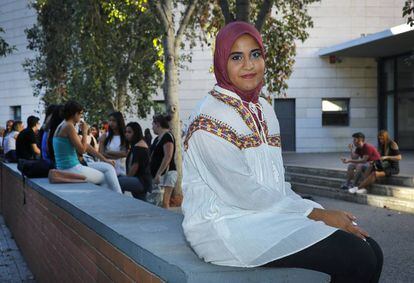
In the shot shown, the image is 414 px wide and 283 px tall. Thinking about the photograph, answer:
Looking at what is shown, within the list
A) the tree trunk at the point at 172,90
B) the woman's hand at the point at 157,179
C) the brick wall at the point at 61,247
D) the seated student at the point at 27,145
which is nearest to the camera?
the brick wall at the point at 61,247

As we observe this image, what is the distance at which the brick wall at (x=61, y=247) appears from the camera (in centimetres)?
347

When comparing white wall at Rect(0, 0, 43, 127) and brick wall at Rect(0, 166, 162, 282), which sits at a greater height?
white wall at Rect(0, 0, 43, 127)

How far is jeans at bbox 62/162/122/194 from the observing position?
7457 mm

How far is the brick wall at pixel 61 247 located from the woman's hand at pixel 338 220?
774 millimetres

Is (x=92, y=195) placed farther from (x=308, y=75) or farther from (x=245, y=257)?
(x=308, y=75)

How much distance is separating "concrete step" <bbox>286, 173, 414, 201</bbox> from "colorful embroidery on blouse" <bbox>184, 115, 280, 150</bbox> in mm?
11069

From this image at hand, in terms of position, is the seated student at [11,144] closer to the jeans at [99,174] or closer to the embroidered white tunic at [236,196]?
the jeans at [99,174]

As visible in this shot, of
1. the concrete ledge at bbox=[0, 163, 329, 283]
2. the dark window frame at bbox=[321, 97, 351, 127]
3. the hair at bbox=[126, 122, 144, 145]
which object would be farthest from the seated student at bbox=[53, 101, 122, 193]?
the dark window frame at bbox=[321, 97, 351, 127]

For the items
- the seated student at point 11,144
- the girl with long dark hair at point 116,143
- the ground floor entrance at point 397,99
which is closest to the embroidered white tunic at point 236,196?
the girl with long dark hair at point 116,143

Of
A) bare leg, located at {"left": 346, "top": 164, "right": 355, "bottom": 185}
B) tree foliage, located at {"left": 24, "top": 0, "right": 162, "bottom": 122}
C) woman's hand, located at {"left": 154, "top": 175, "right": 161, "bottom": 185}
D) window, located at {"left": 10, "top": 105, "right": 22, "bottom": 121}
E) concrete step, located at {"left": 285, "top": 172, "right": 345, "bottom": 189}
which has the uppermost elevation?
tree foliage, located at {"left": 24, "top": 0, "right": 162, "bottom": 122}

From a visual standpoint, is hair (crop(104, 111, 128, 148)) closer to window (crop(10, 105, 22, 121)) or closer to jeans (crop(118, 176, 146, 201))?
jeans (crop(118, 176, 146, 201))

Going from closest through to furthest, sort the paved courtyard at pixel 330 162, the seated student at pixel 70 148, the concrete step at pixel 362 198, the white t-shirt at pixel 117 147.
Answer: the seated student at pixel 70 148 → the white t-shirt at pixel 117 147 → the concrete step at pixel 362 198 → the paved courtyard at pixel 330 162

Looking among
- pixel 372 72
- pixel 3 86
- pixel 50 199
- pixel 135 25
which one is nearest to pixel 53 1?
pixel 135 25

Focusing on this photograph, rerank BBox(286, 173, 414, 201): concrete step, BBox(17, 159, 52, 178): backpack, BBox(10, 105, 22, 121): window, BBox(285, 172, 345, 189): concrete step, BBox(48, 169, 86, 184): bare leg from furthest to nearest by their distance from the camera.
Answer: BBox(10, 105, 22, 121): window, BBox(285, 172, 345, 189): concrete step, BBox(286, 173, 414, 201): concrete step, BBox(17, 159, 52, 178): backpack, BBox(48, 169, 86, 184): bare leg
